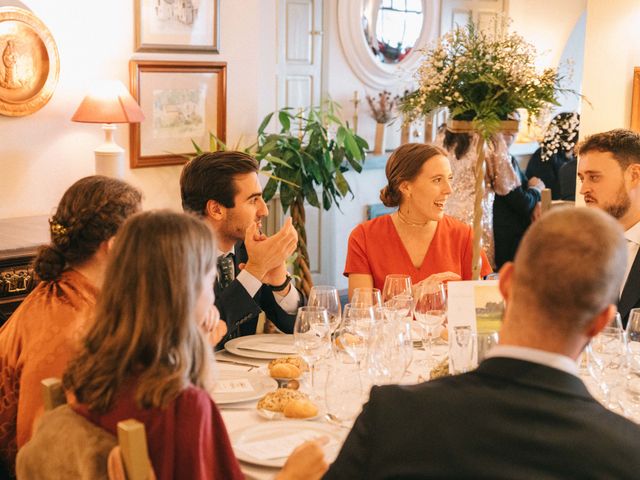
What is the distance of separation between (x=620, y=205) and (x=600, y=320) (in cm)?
214

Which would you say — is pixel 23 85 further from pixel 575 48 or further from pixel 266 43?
pixel 575 48

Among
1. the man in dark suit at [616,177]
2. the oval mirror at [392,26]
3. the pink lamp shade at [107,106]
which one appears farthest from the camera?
the oval mirror at [392,26]

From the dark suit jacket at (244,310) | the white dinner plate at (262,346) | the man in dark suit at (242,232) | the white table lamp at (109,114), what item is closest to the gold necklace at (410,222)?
the man in dark suit at (242,232)

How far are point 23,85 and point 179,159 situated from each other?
1.07 metres

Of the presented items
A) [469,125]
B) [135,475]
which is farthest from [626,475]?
[469,125]

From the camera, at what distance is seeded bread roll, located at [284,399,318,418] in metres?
2.13

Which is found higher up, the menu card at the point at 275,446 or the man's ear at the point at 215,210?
the man's ear at the point at 215,210

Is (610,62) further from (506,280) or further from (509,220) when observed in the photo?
(506,280)

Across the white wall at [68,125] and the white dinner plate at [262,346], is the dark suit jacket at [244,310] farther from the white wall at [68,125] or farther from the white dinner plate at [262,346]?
the white wall at [68,125]

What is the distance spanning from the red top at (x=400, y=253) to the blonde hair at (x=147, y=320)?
190 cm

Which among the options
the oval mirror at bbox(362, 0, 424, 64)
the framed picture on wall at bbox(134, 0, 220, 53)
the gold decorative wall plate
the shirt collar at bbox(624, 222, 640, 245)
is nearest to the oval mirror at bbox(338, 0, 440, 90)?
the oval mirror at bbox(362, 0, 424, 64)

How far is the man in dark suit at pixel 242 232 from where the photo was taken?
9.78ft

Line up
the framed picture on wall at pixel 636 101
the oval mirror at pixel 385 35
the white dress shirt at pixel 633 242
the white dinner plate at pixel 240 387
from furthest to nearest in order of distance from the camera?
the oval mirror at pixel 385 35 < the framed picture on wall at pixel 636 101 < the white dress shirt at pixel 633 242 < the white dinner plate at pixel 240 387

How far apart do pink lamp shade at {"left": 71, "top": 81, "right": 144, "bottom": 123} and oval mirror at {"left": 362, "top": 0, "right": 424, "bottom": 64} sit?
2715mm
